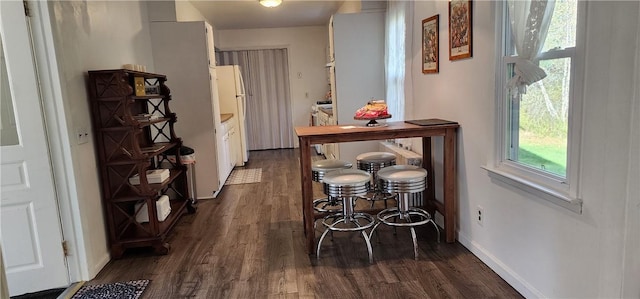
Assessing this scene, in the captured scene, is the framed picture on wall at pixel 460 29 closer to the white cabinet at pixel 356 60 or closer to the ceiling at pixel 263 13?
the white cabinet at pixel 356 60

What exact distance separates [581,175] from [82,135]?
9.58ft

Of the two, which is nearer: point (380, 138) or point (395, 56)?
point (380, 138)

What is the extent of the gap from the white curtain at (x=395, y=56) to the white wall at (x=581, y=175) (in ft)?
2.24

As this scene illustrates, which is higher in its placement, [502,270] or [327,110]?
[327,110]

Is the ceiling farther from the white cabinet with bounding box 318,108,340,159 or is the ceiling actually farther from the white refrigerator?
the white cabinet with bounding box 318,108,340,159

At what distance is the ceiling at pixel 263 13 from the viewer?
17.8ft

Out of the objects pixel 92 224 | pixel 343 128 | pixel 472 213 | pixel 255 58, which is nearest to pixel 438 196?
pixel 472 213

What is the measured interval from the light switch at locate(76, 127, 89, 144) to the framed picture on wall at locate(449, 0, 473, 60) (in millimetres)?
2624

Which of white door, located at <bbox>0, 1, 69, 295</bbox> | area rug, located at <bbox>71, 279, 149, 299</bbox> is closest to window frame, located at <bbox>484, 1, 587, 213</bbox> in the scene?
area rug, located at <bbox>71, 279, 149, 299</bbox>

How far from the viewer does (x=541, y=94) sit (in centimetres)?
203

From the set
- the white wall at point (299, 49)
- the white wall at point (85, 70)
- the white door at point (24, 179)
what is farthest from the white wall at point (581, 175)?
the white wall at point (299, 49)

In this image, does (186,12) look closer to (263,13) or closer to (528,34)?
(263,13)

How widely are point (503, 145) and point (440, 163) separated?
95 cm

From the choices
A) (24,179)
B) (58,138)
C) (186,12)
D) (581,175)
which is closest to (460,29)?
(581,175)
